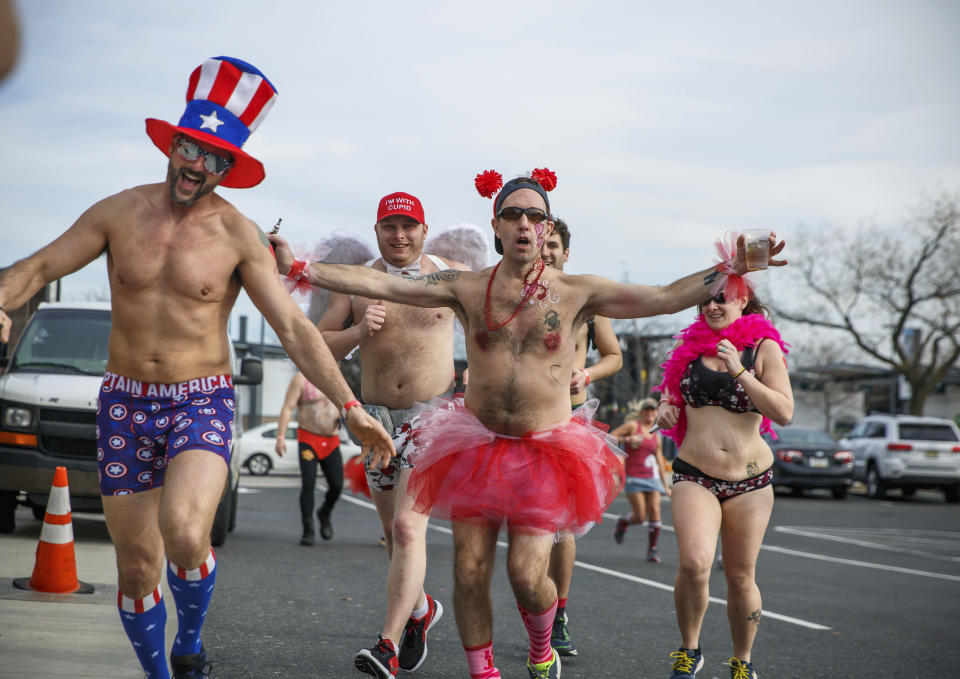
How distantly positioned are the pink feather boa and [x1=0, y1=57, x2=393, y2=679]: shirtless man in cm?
222

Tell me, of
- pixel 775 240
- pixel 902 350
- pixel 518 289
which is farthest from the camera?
pixel 902 350

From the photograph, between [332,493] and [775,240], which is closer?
[775,240]

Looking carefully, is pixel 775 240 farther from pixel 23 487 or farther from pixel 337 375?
pixel 23 487

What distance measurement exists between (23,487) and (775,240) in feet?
23.5

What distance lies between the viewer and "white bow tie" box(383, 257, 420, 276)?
17.9ft

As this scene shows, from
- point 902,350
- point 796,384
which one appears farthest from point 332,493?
point 796,384

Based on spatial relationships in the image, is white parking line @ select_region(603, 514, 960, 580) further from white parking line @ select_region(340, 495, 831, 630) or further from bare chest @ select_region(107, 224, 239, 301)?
bare chest @ select_region(107, 224, 239, 301)

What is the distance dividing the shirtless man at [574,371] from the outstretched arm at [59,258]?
7.75 feet

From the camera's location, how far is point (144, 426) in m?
3.98

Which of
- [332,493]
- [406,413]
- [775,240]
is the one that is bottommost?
[332,493]

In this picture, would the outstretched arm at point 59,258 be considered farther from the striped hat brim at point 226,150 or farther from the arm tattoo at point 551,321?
the arm tattoo at point 551,321

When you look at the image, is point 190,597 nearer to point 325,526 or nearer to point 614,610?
point 614,610

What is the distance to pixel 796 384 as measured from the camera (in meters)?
61.0

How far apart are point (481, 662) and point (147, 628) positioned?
1.33 meters
